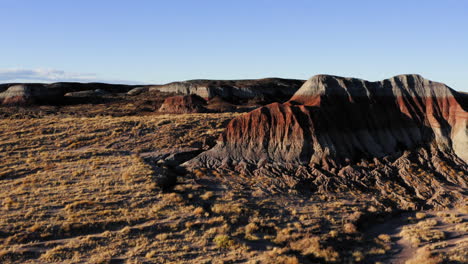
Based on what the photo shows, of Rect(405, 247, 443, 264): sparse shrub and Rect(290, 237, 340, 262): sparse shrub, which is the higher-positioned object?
Rect(405, 247, 443, 264): sparse shrub

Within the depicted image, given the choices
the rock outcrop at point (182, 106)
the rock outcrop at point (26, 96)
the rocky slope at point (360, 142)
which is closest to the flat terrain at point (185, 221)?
the rocky slope at point (360, 142)

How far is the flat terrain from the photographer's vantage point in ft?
56.2

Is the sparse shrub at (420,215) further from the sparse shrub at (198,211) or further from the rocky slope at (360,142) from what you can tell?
the sparse shrub at (198,211)

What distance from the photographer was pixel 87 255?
16.7m

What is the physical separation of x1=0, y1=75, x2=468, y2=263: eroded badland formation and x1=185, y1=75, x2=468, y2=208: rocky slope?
0.39 feet

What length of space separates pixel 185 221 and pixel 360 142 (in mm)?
18452

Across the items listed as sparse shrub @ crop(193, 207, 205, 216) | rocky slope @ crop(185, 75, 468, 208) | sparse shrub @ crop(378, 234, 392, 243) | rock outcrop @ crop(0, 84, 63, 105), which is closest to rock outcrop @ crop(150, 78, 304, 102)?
rock outcrop @ crop(0, 84, 63, 105)

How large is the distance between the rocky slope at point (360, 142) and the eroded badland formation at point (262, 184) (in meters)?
0.12

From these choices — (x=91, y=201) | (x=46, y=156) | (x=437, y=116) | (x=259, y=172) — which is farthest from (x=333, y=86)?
(x=46, y=156)

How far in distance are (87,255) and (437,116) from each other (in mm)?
32028

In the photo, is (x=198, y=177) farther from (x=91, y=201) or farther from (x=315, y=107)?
(x=315, y=107)

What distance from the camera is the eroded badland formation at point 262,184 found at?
1789cm

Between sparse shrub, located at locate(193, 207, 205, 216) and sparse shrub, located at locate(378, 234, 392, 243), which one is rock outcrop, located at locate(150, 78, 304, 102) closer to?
sparse shrub, located at locate(193, 207, 205, 216)

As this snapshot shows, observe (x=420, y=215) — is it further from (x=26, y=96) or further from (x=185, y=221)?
(x=26, y=96)
